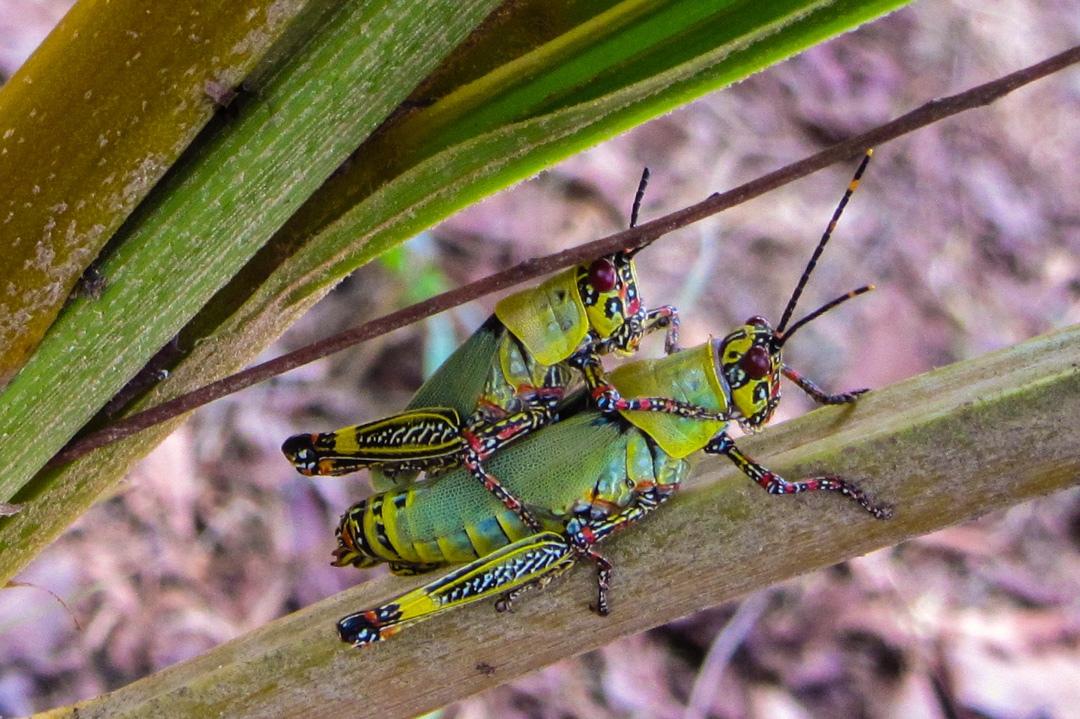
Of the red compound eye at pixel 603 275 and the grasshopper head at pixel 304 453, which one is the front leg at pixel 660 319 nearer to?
the red compound eye at pixel 603 275

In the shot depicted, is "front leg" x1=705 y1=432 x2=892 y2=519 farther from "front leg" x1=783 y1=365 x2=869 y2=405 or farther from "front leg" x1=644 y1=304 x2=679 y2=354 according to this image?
"front leg" x1=644 y1=304 x2=679 y2=354

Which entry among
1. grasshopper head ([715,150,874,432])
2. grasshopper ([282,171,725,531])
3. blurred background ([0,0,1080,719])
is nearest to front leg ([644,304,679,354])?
grasshopper ([282,171,725,531])

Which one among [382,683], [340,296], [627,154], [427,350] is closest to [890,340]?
[627,154]

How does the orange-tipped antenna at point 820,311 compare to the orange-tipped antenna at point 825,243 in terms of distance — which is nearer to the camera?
the orange-tipped antenna at point 825,243

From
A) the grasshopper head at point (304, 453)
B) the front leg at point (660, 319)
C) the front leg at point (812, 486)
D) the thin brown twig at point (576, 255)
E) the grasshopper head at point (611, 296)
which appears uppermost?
the front leg at point (660, 319)

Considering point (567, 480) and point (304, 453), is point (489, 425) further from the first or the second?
point (304, 453)

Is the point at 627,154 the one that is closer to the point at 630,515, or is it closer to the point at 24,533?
the point at 630,515

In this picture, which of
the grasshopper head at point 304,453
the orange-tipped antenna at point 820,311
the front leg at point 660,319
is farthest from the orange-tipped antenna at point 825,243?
the grasshopper head at point 304,453
